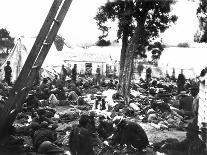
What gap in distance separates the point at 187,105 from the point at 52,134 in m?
7.62

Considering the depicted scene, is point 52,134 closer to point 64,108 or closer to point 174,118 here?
point 174,118

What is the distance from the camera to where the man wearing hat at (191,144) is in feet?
25.6

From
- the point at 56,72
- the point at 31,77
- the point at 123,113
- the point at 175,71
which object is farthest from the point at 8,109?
the point at 175,71

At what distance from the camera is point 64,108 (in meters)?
16.5

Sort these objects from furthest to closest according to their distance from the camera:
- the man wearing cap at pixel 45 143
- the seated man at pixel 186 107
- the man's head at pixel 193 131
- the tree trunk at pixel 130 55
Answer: the tree trunk at pixel 130 55 → the seated man at pixel 186 107 → the man's head at pixel 193 131 → the man wearing cap at pixel 45 143

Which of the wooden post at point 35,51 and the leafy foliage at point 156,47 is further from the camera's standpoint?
the leafy foliage at point 156,47

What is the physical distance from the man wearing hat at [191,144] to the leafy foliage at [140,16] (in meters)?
11.0

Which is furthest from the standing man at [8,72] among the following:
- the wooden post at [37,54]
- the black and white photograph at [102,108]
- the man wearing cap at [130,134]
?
the wooden post at [37,54]

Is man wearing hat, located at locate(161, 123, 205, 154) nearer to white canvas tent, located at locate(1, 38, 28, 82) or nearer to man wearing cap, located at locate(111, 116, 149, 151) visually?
man wearing cap, located at locate(111, 116, 149, 151)

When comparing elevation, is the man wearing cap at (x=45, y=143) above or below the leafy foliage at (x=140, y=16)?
below

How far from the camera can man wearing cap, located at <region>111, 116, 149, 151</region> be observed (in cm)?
855

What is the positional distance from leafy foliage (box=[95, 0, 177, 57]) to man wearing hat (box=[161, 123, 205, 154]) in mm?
10996

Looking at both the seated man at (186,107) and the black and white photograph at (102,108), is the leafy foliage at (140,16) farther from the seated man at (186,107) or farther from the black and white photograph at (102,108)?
the seated man at (186,107)

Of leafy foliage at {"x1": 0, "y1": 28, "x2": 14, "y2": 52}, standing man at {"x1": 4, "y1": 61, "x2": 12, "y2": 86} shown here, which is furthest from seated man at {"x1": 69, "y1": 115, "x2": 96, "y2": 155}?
leafy foliage at {"x1": 0, "y1": 28, "x2": 14, "y2": 52}
